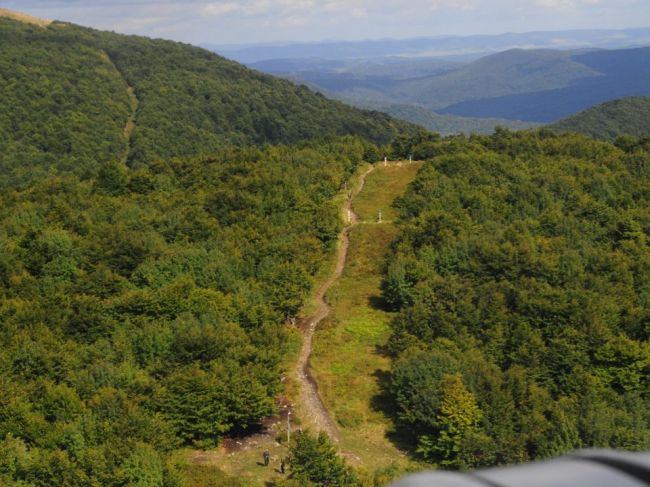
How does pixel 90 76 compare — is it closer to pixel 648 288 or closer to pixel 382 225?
pixel 382 225

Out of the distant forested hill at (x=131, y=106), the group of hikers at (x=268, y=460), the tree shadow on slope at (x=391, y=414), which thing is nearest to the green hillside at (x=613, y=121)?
the distant forested hill at (x=131, y=106)

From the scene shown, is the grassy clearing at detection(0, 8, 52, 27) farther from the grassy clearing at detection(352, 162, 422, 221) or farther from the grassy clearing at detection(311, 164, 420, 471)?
the grassy clearing at detection(311, 164, 420, 471)

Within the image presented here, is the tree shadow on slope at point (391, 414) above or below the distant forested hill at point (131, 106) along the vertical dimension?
below

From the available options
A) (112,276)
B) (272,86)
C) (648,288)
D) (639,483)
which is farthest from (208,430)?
(272,86)

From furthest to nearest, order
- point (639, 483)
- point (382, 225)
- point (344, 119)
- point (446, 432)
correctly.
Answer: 1. point (344, 119)
2. point (382, 225)
3. point (446, 432)
4. point (639, 483)

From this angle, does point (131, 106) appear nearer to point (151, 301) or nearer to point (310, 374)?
point (151, 301)

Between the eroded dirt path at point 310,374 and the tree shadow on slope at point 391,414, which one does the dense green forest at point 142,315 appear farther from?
the tree shadow on slope at point 391,414

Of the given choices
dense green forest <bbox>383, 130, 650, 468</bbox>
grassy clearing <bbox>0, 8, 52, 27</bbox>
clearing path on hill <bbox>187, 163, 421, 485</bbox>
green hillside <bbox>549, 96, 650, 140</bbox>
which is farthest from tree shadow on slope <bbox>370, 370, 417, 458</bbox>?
grassy clearing <bbox>0, 8, 52, 27</bbox>
